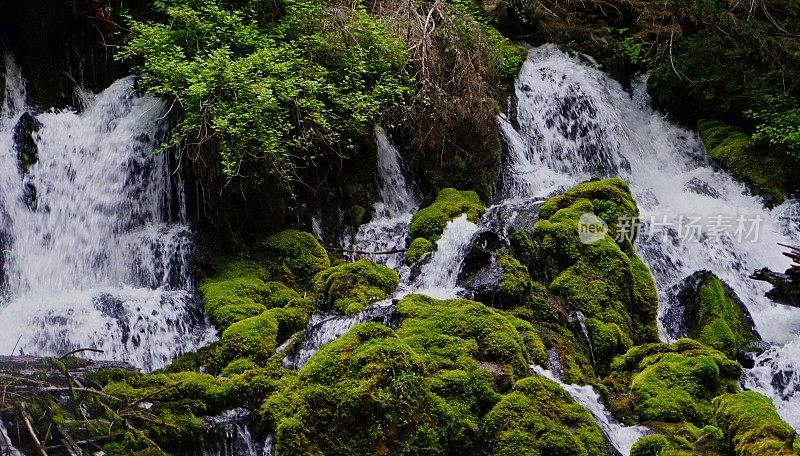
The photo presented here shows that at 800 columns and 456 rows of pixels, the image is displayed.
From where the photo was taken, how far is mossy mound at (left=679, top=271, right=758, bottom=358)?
7445 mm

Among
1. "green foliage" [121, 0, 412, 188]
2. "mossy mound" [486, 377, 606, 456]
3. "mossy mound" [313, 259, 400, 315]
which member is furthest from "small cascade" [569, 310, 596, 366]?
"green foliage" [121, 0, 412, 188]

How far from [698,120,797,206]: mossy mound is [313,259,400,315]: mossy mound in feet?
23.4

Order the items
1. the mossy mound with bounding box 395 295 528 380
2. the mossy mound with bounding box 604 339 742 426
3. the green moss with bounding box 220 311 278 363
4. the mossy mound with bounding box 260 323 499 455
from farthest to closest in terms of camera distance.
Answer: the green moss with bounding box 220 311 278 363 → the mossy mound with bounding box 604 339 742 426 → the mossy mound with bounding box 395 295 528 380 → the mossy mound with bounding box 260 323 499 455

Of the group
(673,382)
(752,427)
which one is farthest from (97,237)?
(752,427)

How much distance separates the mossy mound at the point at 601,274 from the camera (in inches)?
286

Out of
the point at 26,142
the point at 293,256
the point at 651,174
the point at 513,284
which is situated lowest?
the point at 513,284

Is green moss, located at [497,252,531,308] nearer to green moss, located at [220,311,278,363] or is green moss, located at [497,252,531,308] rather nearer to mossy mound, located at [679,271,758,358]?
mossy mound, located at [679,271,758,358]

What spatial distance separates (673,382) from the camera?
6.01 m

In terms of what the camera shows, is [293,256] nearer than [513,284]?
No

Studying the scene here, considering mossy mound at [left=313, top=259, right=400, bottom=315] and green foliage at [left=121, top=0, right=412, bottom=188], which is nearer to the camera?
mossy mound at [left=313, top=259, right=400, bottom=315]

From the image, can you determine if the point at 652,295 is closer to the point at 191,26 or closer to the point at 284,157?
the point at 284,157

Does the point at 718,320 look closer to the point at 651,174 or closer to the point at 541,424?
the point at 541,424

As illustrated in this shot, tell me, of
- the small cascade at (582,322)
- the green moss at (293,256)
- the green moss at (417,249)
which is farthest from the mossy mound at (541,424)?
the green moss at (293,256)

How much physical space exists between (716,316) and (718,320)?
79 mm
